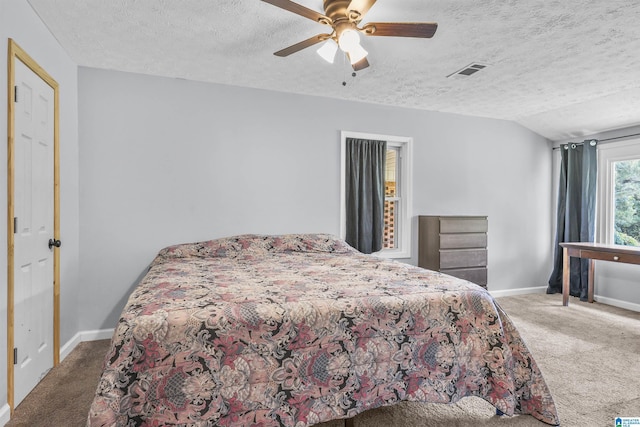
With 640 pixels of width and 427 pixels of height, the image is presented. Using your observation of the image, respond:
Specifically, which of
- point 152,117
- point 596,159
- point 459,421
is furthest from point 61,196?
point 596,159

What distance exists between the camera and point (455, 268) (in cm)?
405

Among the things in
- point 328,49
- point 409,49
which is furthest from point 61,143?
point 409,49

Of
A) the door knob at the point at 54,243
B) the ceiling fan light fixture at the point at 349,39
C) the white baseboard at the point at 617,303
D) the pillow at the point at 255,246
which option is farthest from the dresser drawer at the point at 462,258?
the door knob at the point at 54,243

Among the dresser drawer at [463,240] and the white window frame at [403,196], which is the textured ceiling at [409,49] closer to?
the white window frame at [403,196]

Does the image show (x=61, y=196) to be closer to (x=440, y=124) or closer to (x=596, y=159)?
(x=440, y=124)

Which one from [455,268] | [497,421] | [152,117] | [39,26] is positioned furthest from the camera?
[455,268]

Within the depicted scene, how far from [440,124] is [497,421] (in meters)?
3.47

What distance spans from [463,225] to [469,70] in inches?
68.2

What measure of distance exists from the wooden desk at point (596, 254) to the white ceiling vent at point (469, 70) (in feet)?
7.83

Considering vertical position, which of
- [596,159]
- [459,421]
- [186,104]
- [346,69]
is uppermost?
[346,69]

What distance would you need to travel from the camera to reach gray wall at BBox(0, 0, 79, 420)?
1870mm

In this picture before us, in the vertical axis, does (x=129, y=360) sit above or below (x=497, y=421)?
above

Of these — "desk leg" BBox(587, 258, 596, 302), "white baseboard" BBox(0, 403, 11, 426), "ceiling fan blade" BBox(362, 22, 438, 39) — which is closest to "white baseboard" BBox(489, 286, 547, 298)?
"desk leg" BBox(587, 258, 596, 302)

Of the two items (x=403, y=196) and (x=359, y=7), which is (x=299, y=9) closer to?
(x=359, y=7)
